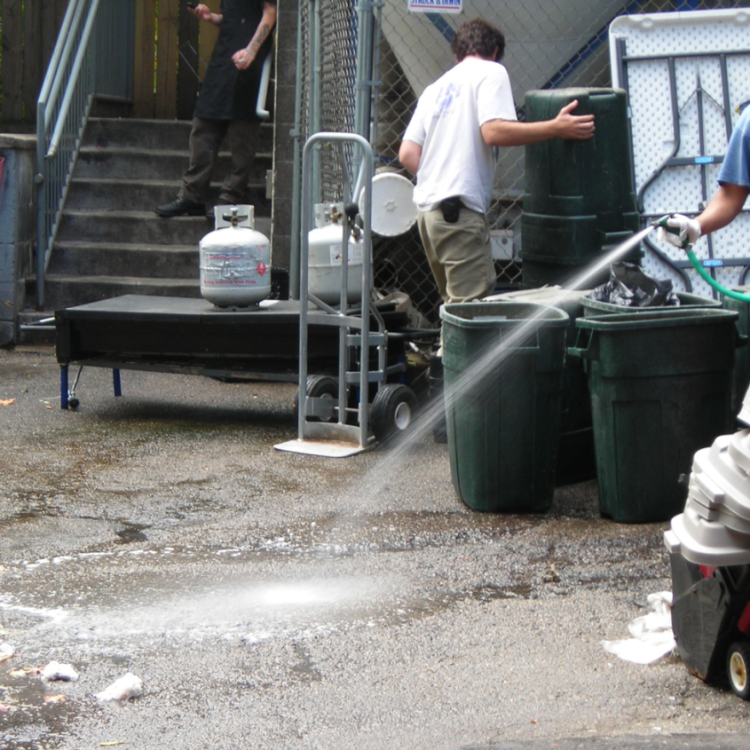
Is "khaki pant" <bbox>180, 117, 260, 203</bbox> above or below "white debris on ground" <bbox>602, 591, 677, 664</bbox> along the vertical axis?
above

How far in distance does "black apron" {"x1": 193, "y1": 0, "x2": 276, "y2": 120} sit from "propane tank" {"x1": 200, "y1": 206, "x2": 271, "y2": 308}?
260 centimetres

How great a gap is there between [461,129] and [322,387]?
156 centimetres

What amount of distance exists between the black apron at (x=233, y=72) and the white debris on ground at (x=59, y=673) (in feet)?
20.8

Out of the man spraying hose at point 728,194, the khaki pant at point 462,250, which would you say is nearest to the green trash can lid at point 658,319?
the man spraying hose at point 728,194

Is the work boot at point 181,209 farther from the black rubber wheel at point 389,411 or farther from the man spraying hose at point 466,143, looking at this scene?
the black rubber wheel at point 389,411

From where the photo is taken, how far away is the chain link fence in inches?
312

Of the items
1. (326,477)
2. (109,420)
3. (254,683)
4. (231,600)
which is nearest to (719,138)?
(326,477)

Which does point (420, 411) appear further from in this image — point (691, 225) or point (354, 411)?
point (691, 225)

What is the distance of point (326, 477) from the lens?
576cm

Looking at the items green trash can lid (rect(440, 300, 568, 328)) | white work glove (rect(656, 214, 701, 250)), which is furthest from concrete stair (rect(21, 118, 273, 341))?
white work glove (rect(656, 214, 701, 250))

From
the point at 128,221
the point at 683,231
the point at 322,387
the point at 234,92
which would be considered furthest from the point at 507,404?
the point at 128,221

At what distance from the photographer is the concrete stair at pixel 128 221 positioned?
30.8 feet

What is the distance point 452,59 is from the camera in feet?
26.5

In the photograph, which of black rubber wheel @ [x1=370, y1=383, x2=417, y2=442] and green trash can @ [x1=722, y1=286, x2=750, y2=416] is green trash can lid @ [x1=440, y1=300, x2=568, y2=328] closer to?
green trash can @ [x1=722, y1=286, x2=750, y2=416]
